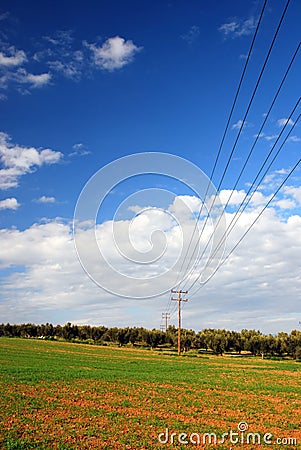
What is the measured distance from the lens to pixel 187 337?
158375 millimetres

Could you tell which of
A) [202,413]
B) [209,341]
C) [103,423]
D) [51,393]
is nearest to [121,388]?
[51,393]

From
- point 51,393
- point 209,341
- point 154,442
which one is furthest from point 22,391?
point 209,341

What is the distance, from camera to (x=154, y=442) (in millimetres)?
16547

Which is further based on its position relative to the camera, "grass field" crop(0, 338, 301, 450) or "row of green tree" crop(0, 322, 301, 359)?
"row of green tree" crop(0, 322, 301, 359)

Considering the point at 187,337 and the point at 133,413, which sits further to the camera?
the point at 187,337

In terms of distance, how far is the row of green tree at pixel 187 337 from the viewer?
139375mm

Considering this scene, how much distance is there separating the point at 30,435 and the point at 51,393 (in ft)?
38.2

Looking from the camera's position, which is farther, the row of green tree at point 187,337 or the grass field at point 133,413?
the row of green tree at point 187,337

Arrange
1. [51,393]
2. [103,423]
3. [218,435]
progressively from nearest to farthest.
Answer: [218,435] < [103,423] < [51,393]

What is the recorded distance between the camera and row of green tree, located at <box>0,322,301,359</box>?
139 m

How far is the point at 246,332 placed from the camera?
515ft

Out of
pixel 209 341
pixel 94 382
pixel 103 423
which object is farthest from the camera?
pixel 209 341

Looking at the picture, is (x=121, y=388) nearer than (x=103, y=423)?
No

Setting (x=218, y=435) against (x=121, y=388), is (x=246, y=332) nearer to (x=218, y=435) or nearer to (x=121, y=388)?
(x=121, y=388)
